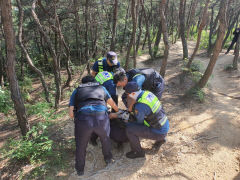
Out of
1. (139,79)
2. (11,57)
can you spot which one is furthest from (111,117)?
(11,57)

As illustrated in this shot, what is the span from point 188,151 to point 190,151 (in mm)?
40

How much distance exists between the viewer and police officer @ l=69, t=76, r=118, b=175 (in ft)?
8.75

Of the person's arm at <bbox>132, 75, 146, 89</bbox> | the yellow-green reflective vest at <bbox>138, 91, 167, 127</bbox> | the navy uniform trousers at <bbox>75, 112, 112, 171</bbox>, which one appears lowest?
the navy uniform trousers at <bbox>75, 112, 112, 171</bbox>

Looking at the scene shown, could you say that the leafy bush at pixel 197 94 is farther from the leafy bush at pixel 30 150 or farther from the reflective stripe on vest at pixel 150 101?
the leafy bush at pixel 30 150

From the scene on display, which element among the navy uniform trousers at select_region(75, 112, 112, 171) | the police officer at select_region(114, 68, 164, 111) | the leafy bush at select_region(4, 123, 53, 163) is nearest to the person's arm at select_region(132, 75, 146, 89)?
the police officer at select_region(114, 68, 164, 111)

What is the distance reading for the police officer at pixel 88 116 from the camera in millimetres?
2666

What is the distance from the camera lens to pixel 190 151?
3438mm

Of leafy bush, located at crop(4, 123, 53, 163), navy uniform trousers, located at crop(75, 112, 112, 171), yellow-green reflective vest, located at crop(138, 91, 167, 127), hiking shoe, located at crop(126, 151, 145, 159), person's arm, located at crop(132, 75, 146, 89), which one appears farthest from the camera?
person's arm, located at crop(132, 75, 146, 89)

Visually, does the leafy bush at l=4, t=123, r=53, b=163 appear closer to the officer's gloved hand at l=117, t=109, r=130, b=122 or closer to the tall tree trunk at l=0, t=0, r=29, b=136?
the tall tree trunk at l=0, t=0, r=29, b=136

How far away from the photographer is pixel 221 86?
22.8 feet

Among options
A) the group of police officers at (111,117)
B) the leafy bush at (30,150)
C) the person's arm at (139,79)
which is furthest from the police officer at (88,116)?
the person's arm at (139,79)

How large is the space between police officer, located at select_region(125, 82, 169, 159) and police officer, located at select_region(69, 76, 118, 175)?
0.48 metres

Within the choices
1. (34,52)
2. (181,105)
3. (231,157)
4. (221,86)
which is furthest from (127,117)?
(34,52)

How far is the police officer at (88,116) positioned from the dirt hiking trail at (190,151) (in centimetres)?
49
